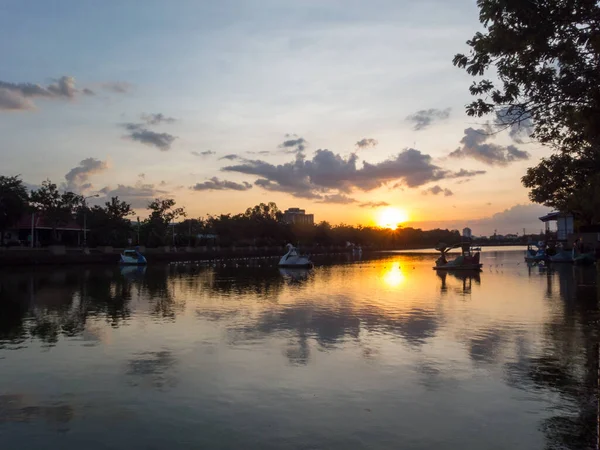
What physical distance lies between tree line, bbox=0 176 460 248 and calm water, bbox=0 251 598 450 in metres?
47.3

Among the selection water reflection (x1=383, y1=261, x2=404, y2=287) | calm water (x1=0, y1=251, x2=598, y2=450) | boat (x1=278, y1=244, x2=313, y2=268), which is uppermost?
boat (x1=278, y1=244, x2=313, y2=268)

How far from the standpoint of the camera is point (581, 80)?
36.0 feet

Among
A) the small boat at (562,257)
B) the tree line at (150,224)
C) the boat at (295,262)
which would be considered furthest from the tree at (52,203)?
the small boat at (562,257)

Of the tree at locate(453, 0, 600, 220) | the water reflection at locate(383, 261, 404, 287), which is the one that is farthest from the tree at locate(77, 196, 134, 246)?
the tree at locate(453, 0, 600, 220)

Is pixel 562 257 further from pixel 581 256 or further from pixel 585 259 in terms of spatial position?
pixel 585 259

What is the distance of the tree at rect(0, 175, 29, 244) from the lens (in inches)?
2381

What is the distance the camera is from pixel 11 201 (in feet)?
199

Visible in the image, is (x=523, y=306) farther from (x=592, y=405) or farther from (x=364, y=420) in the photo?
(x=364, y=420)

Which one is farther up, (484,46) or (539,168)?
(484,46)

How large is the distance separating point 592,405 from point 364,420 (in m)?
4.26

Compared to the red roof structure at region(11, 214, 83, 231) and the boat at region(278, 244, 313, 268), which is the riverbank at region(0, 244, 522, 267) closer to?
the red roof structure at region(11, 214, 83, 231)

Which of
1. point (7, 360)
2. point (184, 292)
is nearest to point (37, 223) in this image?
point (184, 292)

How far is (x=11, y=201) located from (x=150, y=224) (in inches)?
1427

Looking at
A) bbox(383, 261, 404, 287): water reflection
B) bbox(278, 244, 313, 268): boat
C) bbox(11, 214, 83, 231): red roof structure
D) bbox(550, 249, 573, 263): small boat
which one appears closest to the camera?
bbox(383, 261, 404, 287): water reflection
